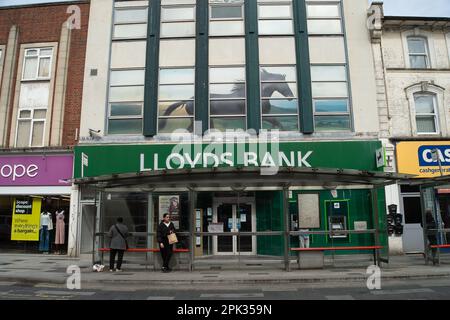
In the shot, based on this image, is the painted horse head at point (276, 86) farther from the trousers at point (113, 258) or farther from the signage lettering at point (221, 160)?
the trousers at point (113, 258)

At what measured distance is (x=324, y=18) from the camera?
65.7 ft

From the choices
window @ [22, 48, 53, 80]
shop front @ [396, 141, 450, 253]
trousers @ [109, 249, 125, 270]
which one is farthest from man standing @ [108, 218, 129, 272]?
shop front @ [396, 141, 450, 253]

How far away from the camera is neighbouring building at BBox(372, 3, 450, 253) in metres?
18.3

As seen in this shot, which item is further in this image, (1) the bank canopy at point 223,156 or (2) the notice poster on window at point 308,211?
(1) the bank canopy at point 223,156

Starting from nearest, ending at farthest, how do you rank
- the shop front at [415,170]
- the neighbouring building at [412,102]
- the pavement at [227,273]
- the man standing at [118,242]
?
1. the pavement at [227,273]
2. the man standing at [118,242]
3. the shop front at [415,170]
4. the neighbouring building at [412,102]

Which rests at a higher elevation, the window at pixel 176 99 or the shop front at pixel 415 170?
the window at pixel 176 99

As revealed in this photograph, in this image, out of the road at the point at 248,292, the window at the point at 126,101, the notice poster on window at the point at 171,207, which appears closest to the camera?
the road at the point at 248,292

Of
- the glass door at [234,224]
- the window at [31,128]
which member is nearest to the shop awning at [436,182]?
the glass door at [234,224]

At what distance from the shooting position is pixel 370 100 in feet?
62.3

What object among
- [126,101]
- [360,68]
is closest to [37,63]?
[126,101]

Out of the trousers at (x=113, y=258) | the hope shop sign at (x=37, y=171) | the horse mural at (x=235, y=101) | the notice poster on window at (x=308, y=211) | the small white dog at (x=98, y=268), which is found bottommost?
the small white dog at (x=98, y=268)

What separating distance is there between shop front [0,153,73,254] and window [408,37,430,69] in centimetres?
1699

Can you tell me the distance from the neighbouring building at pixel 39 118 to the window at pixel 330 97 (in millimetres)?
11242

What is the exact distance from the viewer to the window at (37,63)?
65.6ft
